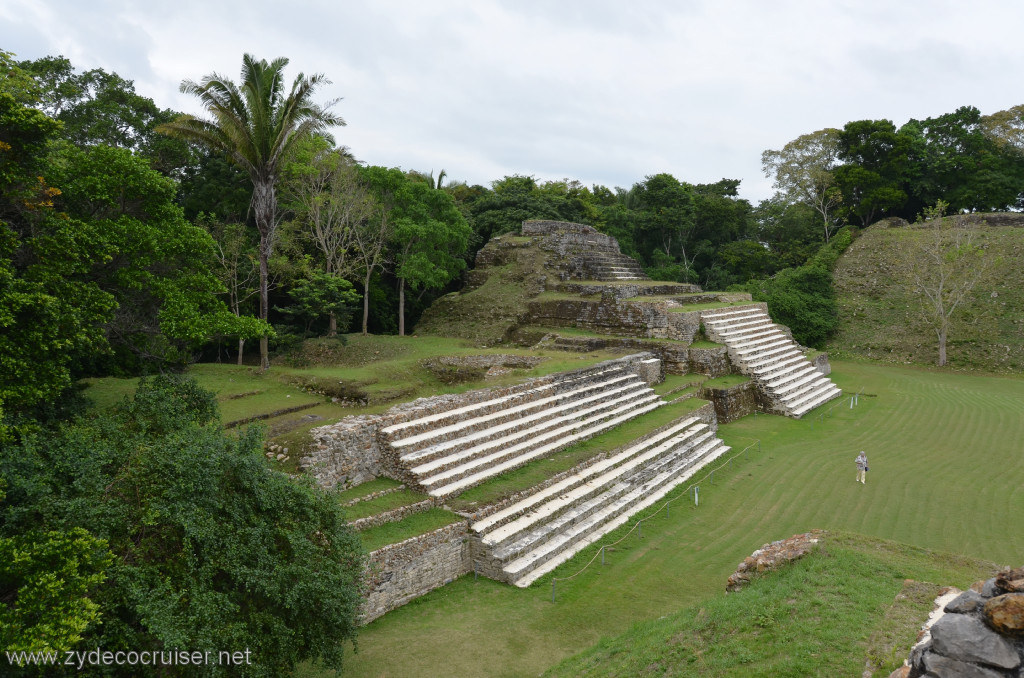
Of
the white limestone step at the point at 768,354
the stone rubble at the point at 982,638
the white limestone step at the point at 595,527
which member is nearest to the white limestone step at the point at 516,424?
the white limestone step at the point at 595,527

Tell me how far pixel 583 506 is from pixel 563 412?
2.59m

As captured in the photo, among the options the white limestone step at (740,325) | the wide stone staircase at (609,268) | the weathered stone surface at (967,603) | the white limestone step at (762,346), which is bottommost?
the weathered stone surface at (967,603)

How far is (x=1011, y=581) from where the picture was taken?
374cm

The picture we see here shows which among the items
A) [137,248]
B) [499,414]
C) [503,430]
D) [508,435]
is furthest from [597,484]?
[137,248]

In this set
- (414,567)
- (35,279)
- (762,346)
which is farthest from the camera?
(762,346)

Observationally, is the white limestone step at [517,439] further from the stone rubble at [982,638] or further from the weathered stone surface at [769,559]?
the stone rubble at [982,638]

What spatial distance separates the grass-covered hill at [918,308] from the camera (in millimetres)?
23375

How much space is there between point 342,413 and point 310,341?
6.80m

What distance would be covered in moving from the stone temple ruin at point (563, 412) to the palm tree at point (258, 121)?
246 inches

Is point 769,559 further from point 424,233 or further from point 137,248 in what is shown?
point 424,233

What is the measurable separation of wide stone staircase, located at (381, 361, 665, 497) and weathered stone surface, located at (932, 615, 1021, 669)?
19.1 feet

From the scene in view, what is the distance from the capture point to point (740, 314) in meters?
20.1

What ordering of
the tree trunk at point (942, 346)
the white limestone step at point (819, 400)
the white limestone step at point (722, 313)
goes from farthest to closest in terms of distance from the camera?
the tree trunk at point (942, 346)
the white limestone step at point (722, 313)
the white limestone step at point (819, 400)

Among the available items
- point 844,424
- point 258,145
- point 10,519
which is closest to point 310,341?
point 258,145
